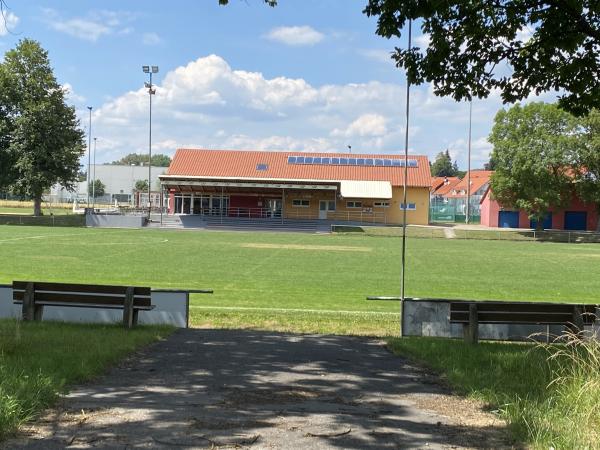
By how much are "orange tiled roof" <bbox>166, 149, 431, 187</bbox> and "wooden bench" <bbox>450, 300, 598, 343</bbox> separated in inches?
2590

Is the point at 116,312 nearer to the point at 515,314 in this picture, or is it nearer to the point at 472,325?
the point at 472,325

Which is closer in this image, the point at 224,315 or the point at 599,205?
the point at 224,315

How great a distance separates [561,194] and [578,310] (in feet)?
192

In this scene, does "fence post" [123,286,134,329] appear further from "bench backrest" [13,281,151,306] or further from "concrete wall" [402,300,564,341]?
"concrete wall" [402,300,564,341]

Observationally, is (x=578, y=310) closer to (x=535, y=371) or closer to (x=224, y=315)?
(x=535, y=371)

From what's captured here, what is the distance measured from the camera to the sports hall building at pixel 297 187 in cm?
7156

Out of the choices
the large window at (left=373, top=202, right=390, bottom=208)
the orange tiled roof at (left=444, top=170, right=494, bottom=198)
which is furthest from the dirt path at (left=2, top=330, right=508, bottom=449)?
the orange tiled roof at (left=444, top=170, right=494, bottom=198)

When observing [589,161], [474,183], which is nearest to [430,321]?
[589,161]

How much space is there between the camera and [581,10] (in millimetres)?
8852

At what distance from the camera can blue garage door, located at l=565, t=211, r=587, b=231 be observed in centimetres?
7031

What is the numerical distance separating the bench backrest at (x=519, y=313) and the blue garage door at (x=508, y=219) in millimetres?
67857

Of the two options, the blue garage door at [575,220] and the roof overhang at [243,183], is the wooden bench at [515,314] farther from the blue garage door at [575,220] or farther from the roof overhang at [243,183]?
the blue garage door at [575,220]

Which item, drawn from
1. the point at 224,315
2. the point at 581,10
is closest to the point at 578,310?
the point at 581,10

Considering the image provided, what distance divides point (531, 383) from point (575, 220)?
70700 millimetres
